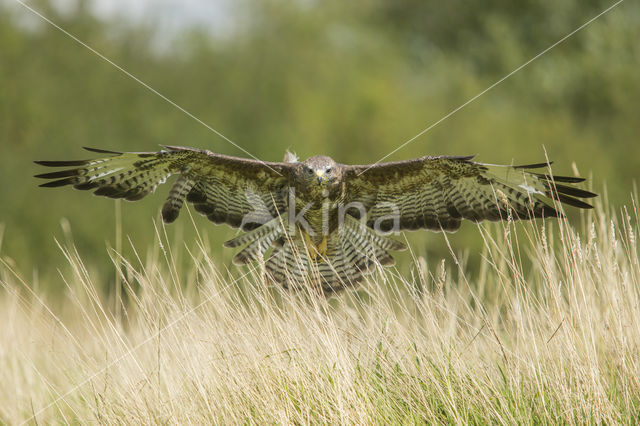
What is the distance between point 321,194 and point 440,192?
0.94 m

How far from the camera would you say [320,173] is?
5086 millimetres

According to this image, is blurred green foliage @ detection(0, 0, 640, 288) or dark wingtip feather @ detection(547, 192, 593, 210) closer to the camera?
dark wingtip feather @ detection(547, 192, 593, 210)

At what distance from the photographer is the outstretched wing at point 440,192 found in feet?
15.6

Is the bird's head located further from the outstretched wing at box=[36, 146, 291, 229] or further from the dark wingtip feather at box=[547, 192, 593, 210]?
the dark wingtip feather at box=[547, 192, 593, 210]

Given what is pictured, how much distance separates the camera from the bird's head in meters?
5.11

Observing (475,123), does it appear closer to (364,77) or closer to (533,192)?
(364,77)

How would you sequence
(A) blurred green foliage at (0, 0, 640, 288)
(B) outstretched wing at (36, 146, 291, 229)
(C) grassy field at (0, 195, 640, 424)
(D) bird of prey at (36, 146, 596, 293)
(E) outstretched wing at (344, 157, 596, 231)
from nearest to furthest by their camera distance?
(C) grassy field at (0, 195, 640, 424) < (E) outstretched wing at (344, 157, 596, 231) < (D) bird of prey at (36, 146, 596, 293) < (B) outstretched wing at (36, 146, 291, 229) < (A) blurred green foliage at (0, 0, 640, 288)

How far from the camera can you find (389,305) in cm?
367

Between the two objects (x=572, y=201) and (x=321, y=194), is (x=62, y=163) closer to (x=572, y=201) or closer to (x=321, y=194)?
(x=321, y=194)

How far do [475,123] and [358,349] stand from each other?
17.8 meters

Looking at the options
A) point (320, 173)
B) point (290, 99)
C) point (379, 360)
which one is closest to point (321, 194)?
point (320, 173)

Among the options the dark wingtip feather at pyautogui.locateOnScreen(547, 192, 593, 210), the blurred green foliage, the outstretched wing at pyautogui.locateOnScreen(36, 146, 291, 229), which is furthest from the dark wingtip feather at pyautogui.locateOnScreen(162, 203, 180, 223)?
the blurred green foliage

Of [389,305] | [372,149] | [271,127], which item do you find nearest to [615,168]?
[372,149]

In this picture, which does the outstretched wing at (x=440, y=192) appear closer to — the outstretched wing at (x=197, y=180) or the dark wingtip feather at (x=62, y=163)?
the outstretched wing at (x=197, y=180)
